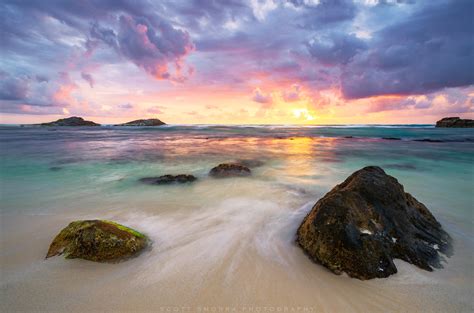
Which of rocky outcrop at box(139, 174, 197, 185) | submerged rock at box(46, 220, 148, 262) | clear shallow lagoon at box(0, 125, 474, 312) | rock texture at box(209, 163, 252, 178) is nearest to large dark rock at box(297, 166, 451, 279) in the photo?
clear shallow lagoon at box(0, 125, 474, 312)

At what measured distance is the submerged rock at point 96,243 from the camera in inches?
150

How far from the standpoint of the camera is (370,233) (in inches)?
148

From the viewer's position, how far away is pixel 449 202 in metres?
7.10

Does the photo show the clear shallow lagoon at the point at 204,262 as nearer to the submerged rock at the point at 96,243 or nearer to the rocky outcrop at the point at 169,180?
the submerged rock at the point at 96,243

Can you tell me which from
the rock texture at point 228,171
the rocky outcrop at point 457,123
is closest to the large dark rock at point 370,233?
the rock texture at point 228,171

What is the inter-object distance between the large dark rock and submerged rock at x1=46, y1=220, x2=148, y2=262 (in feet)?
10.3

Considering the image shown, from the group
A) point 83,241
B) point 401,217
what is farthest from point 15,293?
point 401,217

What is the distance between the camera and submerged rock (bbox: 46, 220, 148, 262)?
382cm

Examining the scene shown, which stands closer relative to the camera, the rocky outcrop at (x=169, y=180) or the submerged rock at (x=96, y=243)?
the submerged rock at (x=96, y=243)

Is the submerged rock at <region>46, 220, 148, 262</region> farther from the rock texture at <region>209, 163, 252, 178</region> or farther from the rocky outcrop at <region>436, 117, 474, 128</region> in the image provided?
the rocky outcrop at <region>436, 117, 474, 128</region>

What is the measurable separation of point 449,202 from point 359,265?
5998mm

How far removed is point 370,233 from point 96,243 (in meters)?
4.56

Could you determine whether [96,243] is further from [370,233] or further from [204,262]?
[370,233]

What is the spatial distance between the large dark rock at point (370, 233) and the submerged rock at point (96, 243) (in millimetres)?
3139
